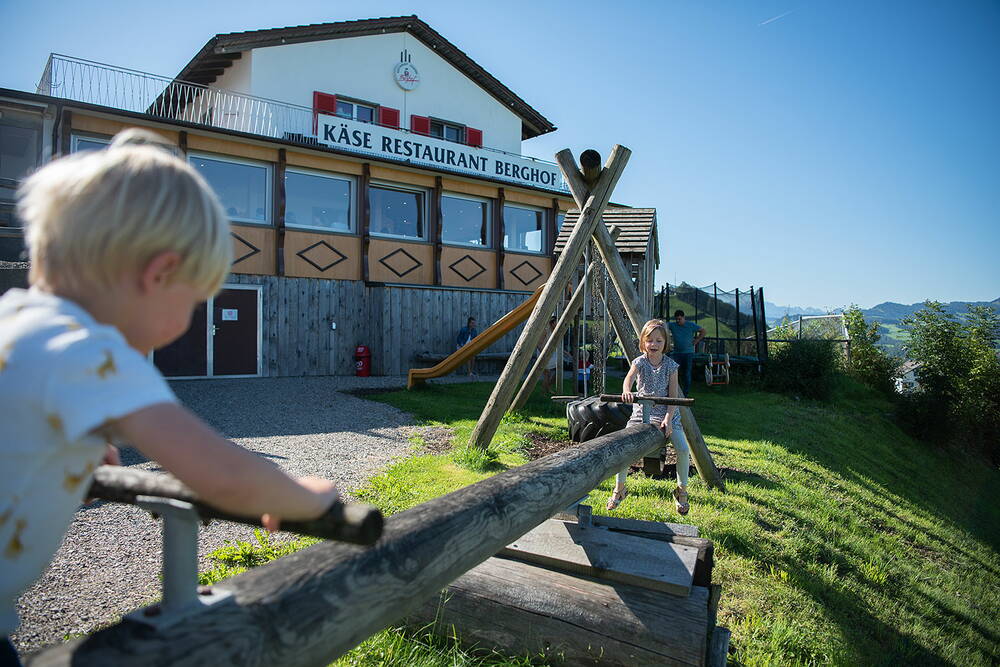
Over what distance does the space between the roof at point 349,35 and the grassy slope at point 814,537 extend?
1170 cm

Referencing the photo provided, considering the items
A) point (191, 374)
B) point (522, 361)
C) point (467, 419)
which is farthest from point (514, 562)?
point (191, 374)

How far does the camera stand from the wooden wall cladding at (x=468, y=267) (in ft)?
57.6

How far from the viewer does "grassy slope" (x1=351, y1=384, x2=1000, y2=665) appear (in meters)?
4.36

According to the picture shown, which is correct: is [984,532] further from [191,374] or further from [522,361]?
[191,374]

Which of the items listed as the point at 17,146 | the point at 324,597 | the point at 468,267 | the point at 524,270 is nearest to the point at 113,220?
the point at 324,597

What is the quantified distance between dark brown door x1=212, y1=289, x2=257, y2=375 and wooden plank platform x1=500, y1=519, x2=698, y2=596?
12.0 metres

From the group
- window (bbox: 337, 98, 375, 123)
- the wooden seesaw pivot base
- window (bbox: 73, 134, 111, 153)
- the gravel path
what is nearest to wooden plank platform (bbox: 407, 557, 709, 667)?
the wooden seesaw pivot base

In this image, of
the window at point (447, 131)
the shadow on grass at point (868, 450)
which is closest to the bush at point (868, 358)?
the shadow on grass at point (868, 450)

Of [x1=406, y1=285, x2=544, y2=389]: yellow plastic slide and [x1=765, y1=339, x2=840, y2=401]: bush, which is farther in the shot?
[x1=765, y1=339, x2=840, y2=401]: bush

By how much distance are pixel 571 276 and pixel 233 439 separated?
427cm

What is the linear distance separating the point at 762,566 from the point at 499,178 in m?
15.0

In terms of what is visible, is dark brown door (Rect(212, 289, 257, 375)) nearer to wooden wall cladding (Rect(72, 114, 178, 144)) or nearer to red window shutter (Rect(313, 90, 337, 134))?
wooden wall cladding (Rect(72, 114, 178, 144))

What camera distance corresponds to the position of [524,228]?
64.7 ft

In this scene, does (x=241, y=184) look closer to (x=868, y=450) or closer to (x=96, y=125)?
(x=96, y=125)
